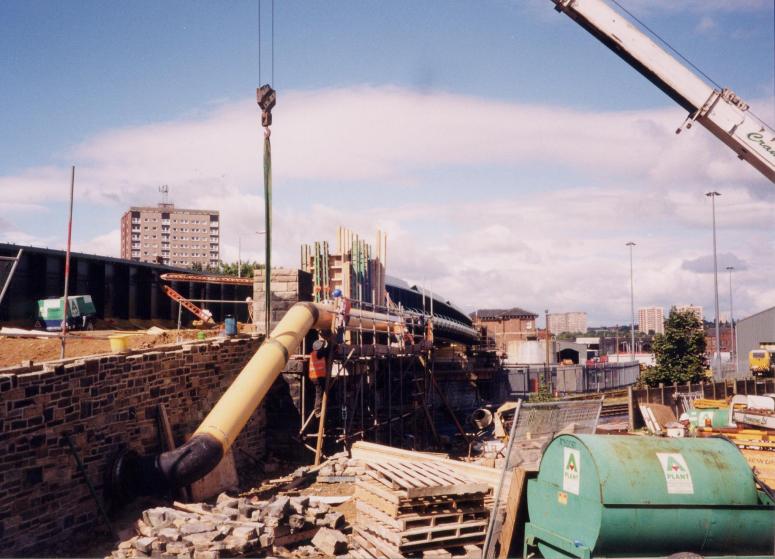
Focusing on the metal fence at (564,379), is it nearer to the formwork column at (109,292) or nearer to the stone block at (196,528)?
the formwork column at (109,292)

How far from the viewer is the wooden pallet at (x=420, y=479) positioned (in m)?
10.6

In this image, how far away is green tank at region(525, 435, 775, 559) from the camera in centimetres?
836

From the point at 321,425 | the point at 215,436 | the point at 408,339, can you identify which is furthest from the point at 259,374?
the point at 408,339

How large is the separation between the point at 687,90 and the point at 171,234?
146 meters

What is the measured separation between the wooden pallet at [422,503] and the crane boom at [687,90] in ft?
27.9

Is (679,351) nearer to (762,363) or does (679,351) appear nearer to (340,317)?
(762,363)

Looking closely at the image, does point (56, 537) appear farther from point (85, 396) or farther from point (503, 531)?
point (503, 531)

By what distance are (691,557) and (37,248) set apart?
20.3 m

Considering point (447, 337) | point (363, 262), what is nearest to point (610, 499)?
point (363, 262)

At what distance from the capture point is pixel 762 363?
141 feet

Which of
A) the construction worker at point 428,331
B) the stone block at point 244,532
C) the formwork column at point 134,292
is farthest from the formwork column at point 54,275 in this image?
the stone block at point 244,532

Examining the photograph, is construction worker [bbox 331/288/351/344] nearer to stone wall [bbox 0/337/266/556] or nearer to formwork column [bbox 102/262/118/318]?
stone wall [bbox 0/337/266/556]

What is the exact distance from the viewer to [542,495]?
9.41 m

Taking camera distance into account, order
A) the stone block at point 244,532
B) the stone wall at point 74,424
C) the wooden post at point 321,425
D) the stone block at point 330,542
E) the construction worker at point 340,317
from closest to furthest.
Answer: the stone block at point 244,532, the stone wall at point 74,424, the stone block at point 330,542, the wooden post at point 321,425, the construction worker at point 340,317
